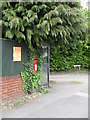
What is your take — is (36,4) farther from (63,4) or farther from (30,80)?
(30,80)

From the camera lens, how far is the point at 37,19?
20.9 feet

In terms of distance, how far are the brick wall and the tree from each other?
1284 millimetres

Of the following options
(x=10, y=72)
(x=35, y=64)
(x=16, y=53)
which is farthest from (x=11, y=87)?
(x=35, y=64)

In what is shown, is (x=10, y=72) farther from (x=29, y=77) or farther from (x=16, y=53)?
(x=29, y=77)

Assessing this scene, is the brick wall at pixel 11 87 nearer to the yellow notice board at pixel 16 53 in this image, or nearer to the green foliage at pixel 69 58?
the yellow notice board at pixel 16 53

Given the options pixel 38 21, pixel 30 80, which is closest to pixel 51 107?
pixel 30 80

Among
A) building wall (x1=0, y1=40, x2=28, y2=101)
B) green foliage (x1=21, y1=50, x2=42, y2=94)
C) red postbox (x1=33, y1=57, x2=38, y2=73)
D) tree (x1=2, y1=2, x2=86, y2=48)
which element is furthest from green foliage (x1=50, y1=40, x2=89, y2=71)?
building wall (x1=0, y1=40, x2=28, y2=101)

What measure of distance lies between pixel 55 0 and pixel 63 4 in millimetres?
388

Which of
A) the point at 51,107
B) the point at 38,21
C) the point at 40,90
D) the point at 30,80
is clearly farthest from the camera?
the point at 40,90

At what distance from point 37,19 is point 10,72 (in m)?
1.97

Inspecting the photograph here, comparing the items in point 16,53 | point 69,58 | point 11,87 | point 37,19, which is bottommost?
point 11,87

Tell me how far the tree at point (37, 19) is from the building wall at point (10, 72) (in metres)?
0.35

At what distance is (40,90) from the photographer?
750cm

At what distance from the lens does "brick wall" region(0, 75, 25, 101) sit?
5953mm
